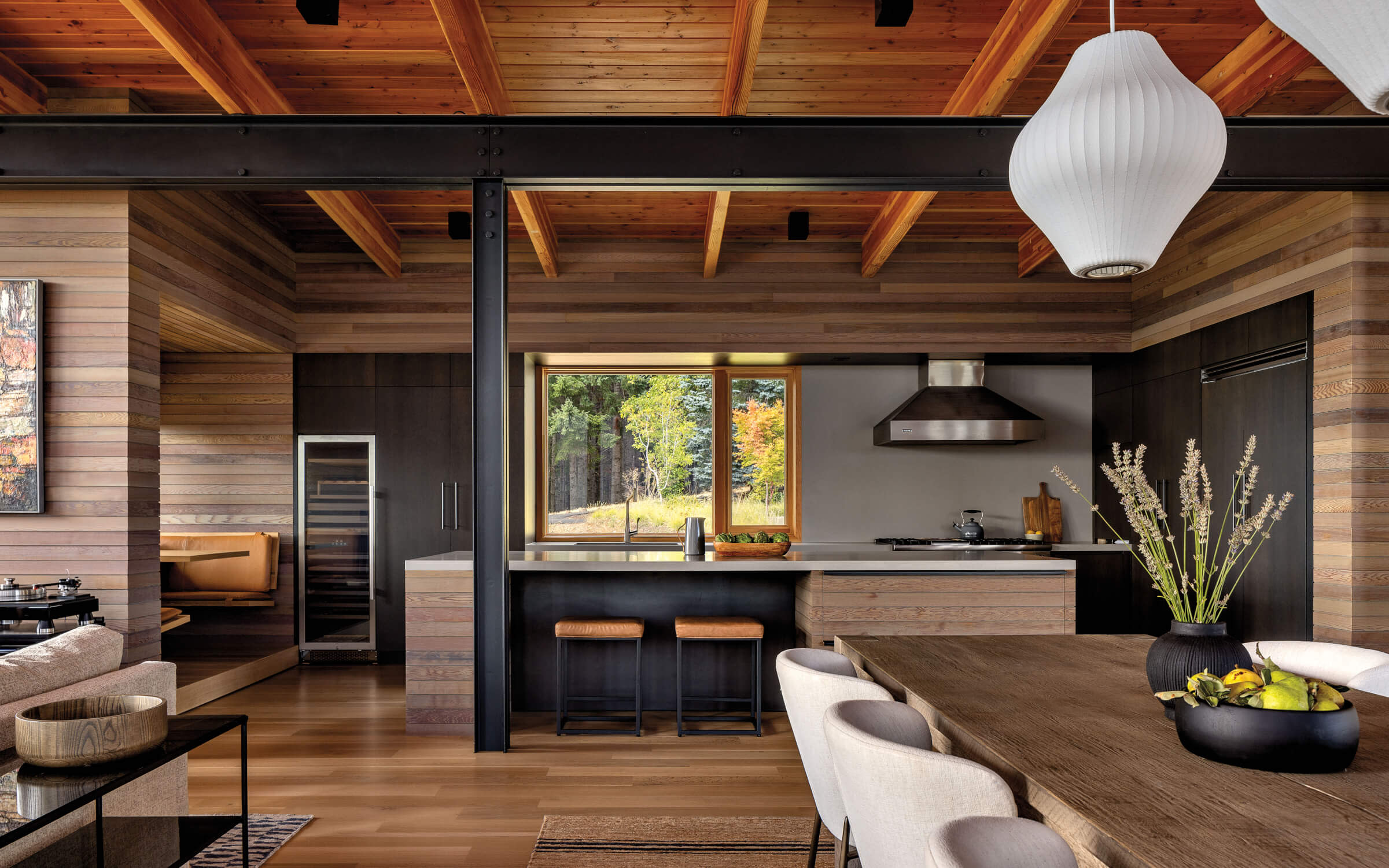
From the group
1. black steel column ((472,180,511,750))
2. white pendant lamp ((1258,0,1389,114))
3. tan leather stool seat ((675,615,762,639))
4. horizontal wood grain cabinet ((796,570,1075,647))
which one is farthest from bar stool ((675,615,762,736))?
white pendant lamp ((1258,0,1389,114))

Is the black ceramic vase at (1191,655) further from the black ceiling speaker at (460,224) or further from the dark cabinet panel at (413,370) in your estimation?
the dark cabinet panel at (413,370)

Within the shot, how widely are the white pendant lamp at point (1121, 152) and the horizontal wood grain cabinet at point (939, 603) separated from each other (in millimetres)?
2553

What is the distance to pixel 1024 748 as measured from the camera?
→ 62.0 inches

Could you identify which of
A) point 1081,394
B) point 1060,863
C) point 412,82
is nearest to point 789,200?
point 412,82

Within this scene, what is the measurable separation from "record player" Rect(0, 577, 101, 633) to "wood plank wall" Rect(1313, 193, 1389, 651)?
219 inches

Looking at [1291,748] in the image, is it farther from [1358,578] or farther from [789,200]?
[789,200]

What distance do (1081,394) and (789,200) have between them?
9.61 ft

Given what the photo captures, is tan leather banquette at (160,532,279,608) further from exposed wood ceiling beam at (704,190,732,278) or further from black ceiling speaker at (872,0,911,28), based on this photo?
black ceiling speaker at (872,0,911,28)

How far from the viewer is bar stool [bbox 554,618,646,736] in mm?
4199

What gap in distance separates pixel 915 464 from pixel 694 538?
291 cm

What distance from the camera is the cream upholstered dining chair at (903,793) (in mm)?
1351

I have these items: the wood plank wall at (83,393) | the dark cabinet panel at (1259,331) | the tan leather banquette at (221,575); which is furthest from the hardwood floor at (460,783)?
the dark cabinet panel at (1259,331)

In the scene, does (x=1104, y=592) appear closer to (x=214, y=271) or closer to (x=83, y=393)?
(x=214, y=271)

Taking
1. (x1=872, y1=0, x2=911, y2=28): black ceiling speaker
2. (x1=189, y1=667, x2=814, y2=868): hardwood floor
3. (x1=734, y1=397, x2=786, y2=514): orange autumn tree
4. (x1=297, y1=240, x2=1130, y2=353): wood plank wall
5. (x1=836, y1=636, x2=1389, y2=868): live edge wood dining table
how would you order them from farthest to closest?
1. (x1=734, y1=397, x2=786, y2=514): orange autumn tree
2. (x1=297, y1=240, x2=1130, y2=353): wood plank wall
3. (x1=872, y1=0, x2=911, y2=28): black ceiling speaker
4. (x1=189, y1=667, x2=814, y2=868): hardwood floor
5. (x1=836, y1=636, x2=1389, y2=868): live edge wood dining table
